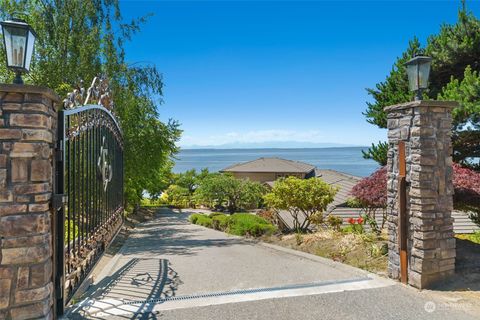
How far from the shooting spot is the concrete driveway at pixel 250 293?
13.6ft

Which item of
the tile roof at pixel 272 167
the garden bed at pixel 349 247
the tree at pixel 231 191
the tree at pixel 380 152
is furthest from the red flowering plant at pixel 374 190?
the tile roof at pixel 272 167

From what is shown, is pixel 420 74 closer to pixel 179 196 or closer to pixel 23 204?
pixel 23 204

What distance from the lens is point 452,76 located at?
9336 millimetres

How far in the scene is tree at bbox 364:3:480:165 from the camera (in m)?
8.15

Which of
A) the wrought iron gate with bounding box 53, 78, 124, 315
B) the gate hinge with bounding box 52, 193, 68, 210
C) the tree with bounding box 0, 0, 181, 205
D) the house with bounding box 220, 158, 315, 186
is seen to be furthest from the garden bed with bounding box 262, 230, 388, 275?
the house with bounding box 220, 158, 315, 186

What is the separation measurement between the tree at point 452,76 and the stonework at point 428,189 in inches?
136

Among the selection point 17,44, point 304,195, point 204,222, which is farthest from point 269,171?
point 17,44

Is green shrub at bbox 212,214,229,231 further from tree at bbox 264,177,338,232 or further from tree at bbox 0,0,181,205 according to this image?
tree at bbox 264,177,338,232

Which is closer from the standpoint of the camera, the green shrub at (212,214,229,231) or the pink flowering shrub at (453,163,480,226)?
the pink flowering shrub at (453,163,480,226)

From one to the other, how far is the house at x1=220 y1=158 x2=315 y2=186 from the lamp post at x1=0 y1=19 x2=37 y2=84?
2676 centimetres

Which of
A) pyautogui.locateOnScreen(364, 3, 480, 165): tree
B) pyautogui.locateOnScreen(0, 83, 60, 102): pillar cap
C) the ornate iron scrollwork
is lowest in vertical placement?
→ the ornate iron scrollwork

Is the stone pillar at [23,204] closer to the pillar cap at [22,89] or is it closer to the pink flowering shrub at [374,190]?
the pillar cap at [22,89]

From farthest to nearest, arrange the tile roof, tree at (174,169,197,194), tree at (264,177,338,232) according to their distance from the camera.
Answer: tree at (174,169,197,194)
the tile roof
tree at (264,177,338,232)

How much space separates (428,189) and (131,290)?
4.38 metres
